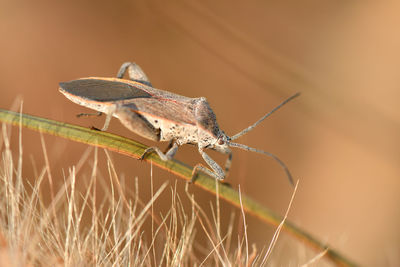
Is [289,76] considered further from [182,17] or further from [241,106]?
[182,17]

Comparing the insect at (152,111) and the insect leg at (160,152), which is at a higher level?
the insect at (152,111)

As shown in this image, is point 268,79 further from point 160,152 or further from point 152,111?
point 160,152

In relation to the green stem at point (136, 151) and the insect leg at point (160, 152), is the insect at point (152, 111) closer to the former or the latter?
the insect leg at point (160, 152)

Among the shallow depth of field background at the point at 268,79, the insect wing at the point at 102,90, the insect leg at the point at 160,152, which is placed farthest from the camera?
the shallow depth of field background at the point at 268,79

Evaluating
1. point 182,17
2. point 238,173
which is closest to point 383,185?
point 238,173

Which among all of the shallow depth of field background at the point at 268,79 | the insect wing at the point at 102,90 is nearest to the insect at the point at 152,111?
the insect wing at the point at 102,90

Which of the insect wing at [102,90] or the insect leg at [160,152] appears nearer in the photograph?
the insect leg at [160,152]
